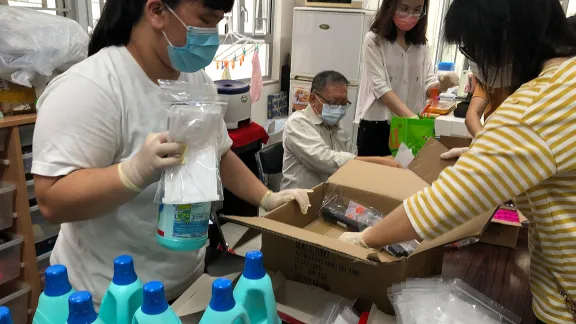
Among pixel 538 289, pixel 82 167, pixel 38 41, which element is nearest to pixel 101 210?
pixel 82 167

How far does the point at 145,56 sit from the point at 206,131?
0.29 metres

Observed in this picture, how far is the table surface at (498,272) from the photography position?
3.48ft

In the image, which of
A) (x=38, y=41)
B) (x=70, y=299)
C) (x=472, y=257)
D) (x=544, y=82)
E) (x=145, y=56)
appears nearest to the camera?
(x=70, y=299)

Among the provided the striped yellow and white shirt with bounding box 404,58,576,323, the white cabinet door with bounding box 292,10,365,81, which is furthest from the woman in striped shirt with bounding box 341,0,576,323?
the white cabinet door with bounding box 292,10,365,81

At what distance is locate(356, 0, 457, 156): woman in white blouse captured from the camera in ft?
7.61

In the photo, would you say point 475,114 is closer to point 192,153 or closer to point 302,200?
point 302,200

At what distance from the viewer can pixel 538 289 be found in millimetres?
877

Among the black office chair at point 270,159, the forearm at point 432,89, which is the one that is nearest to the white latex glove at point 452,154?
the black office chair at point 270,159

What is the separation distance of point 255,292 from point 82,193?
37 cm

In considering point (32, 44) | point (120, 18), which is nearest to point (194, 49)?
point (120, 18)

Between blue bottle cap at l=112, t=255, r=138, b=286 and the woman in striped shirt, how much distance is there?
457 millimetres

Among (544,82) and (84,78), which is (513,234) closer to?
(544,82)

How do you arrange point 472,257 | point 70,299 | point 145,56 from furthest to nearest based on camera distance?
point 472,257 < point 145,56 < point 70,299

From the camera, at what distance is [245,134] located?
2908 millimetres
